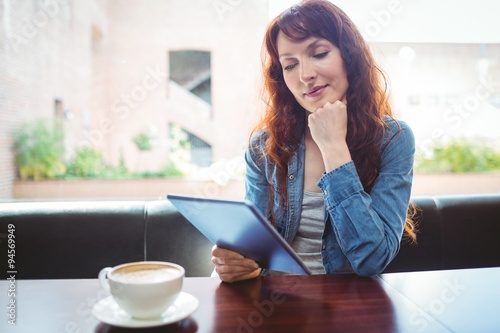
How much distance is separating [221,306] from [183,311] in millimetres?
86

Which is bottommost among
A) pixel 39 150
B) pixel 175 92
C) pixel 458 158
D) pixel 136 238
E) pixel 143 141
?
pixel 136 238

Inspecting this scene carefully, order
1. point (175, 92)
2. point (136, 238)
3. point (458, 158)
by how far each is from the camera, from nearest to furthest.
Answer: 1. point (136, 238)
2. point (458, 158)
3. point (175, 92)

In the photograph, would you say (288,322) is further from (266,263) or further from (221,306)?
(266,263)

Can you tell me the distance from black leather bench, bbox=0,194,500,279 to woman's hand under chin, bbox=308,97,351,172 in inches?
31.0

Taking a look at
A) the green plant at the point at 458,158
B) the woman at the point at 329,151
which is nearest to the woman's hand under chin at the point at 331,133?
the woman at the point at 329,151

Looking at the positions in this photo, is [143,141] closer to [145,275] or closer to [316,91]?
[316,91]

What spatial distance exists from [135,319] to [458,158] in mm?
3725

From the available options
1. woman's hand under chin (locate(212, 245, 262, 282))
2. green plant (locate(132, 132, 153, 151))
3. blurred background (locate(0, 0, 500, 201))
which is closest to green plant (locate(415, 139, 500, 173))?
blurred background (locate(0, 0, 500, 201))

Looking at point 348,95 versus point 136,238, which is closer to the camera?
point 348,95

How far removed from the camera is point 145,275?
656 millimetres

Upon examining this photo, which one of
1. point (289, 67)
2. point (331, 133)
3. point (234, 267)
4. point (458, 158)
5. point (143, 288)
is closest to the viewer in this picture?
point (143, 288)

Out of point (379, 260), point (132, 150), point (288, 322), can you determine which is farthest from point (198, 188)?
point (288, 322)

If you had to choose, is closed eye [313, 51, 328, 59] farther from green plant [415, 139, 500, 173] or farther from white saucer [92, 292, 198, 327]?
green plant [415, 139, 500, 173]

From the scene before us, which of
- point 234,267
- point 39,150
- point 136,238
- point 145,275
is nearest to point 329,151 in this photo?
point 234,267
